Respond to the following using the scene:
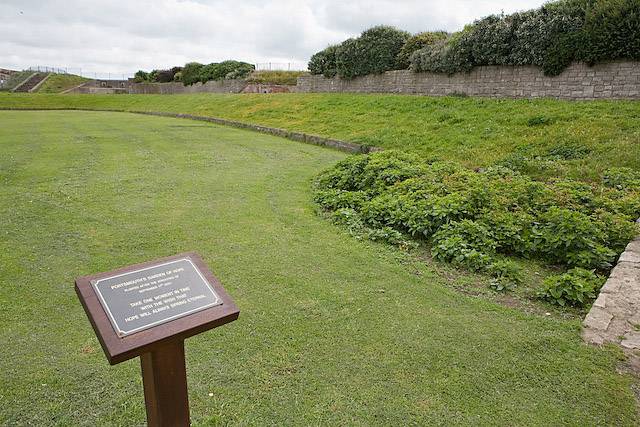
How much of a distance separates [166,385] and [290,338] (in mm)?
1226

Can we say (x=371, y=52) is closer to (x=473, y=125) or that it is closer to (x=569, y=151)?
(x=473, y=125)

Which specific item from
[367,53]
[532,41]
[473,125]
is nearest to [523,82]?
[532,41]

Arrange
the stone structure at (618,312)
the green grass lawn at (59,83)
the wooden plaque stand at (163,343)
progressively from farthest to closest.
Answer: the green grass lawn at (59,83) < the stone structure at (618,312) < the wooden plaque stand at (163,343)

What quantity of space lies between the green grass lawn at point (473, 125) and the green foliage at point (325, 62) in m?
3.88

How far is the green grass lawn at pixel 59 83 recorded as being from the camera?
42188 mm

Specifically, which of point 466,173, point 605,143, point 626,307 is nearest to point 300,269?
point 626,307

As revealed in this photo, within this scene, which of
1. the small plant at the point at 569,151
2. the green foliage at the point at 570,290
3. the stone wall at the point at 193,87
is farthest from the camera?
the stone wall at the point at 193,87

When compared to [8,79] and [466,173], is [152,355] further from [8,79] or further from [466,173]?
[8,79]

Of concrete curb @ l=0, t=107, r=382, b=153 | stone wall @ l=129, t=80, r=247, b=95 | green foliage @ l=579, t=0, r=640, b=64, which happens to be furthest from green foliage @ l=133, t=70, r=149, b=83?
green foliage @ l=579, t=0, r=640, b=64

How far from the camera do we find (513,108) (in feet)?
37.7

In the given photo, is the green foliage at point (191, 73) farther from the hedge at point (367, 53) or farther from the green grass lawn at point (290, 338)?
the green grass lawn at point (290, 338)

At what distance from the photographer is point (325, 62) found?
22.0 m

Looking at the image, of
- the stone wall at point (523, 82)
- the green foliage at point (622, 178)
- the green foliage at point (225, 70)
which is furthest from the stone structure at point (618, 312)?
the green foliage at point (225, 70)

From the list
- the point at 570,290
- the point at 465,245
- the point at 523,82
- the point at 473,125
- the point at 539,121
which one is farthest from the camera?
the point at 523,82
